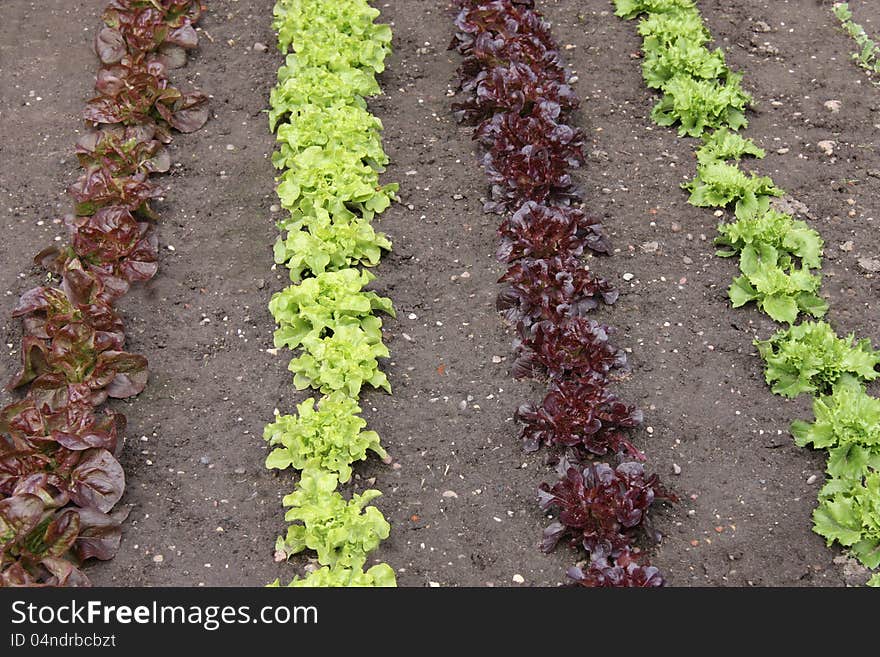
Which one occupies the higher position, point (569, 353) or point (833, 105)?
point (833, 105)

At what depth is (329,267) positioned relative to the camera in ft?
22.0

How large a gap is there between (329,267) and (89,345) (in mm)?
1468

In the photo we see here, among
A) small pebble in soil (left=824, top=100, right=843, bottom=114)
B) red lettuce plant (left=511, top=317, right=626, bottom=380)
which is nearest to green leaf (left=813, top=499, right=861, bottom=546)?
red lettuce plant (left=511, top=317, right=626, bottom=380)

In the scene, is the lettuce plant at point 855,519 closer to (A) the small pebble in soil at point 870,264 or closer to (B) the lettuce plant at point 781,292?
(B) the lettuce plant at point 781,292

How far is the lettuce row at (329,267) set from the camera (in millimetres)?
5211

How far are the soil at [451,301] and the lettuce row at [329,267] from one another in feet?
0.50

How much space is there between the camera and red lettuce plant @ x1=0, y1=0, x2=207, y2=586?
511cm

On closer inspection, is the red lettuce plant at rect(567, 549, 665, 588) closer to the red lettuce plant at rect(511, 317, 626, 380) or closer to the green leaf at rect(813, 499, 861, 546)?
the green leaf at rect(813, 499, 861, 546)

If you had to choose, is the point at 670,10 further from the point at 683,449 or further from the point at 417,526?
the point at 417,526

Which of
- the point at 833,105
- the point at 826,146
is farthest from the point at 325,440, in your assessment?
the point at 833,105

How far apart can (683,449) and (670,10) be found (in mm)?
4297

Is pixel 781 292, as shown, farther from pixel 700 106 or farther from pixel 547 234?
pixel 700 106

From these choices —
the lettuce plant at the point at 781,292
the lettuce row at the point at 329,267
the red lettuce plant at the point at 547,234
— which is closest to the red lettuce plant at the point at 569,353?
the red lettuce plant at the point at 547,234

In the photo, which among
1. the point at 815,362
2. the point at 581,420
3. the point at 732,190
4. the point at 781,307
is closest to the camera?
the point at 581,420
